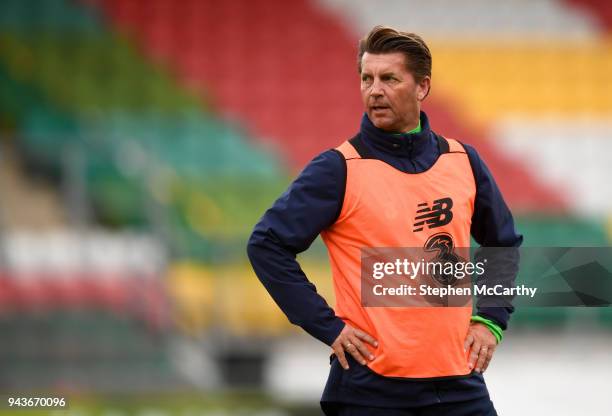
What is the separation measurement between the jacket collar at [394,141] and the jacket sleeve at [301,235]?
0.11 metres

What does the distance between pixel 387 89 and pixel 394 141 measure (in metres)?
0.14

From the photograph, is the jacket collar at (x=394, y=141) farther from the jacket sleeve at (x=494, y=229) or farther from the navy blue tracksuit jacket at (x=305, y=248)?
the jacket sleeve at (x=494, y=229)

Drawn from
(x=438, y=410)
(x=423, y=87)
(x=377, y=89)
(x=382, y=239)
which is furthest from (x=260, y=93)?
(x=438, y=410)

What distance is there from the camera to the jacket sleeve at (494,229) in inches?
125

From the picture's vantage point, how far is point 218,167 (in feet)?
38.7

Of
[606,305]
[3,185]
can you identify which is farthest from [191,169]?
[606,305]

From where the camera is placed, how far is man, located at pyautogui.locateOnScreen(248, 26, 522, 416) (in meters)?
2.98

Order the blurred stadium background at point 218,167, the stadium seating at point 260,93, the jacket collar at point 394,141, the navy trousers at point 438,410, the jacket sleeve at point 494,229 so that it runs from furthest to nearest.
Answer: the stadium seating at point 260,93 < the blurred stadium background at point 218,167 < the jacket sleeve at point 494,229 < the jacket collar at point 394,141 < the navy trousers at point 438,410

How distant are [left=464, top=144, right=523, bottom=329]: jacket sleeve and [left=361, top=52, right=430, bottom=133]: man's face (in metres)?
0.24

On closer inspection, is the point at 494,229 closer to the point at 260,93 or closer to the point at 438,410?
the point at 438,410

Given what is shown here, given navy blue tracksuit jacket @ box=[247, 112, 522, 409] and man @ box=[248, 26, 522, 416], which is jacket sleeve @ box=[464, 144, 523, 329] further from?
navy blue tracksuit jacket @ box=[247, 112, 522, 409]

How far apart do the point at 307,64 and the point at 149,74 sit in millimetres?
1950

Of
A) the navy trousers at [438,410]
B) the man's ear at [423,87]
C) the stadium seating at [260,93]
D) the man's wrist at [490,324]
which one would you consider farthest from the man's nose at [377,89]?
the stadium seating at [260,93]

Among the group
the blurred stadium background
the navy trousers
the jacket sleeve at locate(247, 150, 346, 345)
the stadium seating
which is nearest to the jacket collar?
the jacket sleeve at locate(247, 150, 346, 345)
